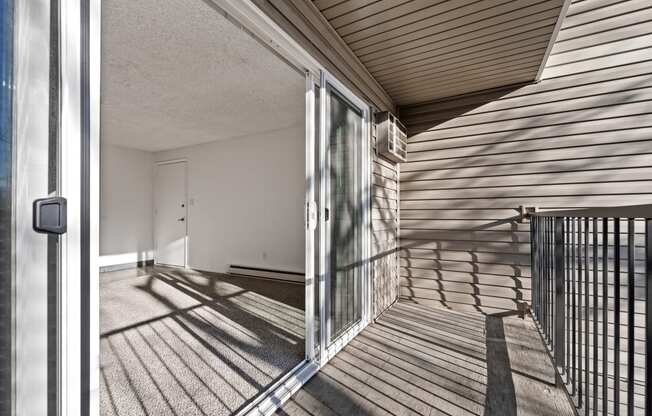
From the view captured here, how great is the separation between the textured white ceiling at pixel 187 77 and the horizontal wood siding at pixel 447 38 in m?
0.77

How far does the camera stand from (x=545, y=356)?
2176 millimetres

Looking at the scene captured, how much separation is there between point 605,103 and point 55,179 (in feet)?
12.1

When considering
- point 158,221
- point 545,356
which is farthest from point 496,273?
point 158,221

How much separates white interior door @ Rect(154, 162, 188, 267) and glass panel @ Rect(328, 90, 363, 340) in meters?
3.99

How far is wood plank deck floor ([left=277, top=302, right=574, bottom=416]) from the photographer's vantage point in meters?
1.63

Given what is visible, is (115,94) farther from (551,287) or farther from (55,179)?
(551,287)

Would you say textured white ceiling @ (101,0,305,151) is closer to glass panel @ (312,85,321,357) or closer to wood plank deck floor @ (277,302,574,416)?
glass panel @ (312,85,321,357)

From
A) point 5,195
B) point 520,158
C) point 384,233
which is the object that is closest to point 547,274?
point 520,158

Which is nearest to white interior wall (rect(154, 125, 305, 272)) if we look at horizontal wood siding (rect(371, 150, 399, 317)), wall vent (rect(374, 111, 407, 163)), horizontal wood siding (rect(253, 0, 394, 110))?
horizontal wood siding (rect(371, 150, 399, 317))

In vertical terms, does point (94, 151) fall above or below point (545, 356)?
above

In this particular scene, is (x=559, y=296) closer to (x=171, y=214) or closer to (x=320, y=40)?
(x=320, y=40)

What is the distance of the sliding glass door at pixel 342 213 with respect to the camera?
2.08m

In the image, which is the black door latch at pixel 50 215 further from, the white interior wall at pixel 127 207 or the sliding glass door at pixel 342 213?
the white interior wall at pixel 127 207

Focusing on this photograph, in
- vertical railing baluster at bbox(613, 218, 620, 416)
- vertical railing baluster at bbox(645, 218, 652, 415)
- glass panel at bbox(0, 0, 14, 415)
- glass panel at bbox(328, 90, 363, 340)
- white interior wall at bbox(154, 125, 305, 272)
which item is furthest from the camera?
white interior wall at bbox(154, 125, 305, 272)
